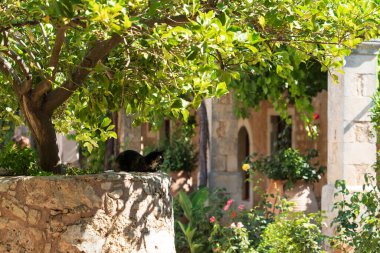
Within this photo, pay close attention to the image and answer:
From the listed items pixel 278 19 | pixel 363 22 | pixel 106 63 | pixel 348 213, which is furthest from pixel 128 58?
pixel 348 213

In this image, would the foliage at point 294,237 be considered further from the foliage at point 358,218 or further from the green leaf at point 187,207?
the green leaf at point 187,207

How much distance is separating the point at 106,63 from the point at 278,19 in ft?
4.42

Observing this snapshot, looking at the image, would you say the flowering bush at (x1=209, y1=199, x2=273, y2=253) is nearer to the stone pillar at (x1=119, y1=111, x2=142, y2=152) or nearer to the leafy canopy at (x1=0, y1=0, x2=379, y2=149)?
the stone pillar at (x1=119, y1=111, x2=142, y2=152)

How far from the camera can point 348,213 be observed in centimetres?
812

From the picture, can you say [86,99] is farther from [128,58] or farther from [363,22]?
[363,22]

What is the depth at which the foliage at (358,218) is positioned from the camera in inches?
303

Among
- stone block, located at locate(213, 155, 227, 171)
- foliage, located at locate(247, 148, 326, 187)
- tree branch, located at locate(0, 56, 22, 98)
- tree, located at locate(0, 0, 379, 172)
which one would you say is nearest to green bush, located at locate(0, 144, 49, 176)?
tree, located at locate(0, 0, 379, 172)

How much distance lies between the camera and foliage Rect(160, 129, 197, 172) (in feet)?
48.7

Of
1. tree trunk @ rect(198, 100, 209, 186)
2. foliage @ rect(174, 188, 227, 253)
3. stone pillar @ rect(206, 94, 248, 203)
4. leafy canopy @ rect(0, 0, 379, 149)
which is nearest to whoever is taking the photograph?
leafy canopy @ rect(0, 0, 379, 149)

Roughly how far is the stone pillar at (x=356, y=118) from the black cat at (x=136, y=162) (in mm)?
3004

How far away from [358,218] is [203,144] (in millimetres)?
4779

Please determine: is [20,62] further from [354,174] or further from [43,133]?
[354,174]

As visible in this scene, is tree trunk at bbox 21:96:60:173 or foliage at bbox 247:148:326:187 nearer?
tree trunk at bbox 21:96:60:173

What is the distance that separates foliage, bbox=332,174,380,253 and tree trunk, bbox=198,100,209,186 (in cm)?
435
